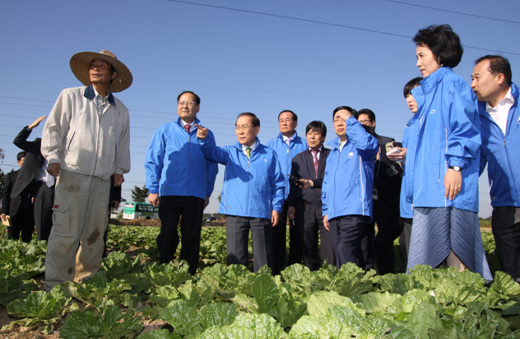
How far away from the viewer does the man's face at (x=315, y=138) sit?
5.01 m

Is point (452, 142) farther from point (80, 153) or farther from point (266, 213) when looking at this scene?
point (80, 153)

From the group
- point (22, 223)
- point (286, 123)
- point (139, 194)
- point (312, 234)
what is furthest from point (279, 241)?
point (139, 194)

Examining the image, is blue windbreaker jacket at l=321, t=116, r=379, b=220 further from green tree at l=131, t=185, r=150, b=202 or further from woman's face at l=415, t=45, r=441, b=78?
green tree at l=131, t=185, r=150, b=202

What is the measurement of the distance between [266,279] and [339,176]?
2141 mm

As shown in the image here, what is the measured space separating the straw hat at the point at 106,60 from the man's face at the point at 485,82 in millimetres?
3596

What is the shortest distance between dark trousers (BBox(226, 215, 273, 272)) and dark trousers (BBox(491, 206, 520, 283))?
2.21m

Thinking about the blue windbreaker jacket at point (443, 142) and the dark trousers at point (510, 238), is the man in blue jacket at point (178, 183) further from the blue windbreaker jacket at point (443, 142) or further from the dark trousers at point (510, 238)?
the dark trousers at point (510, 238)

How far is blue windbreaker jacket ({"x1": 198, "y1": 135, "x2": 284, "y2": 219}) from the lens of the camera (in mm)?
3967

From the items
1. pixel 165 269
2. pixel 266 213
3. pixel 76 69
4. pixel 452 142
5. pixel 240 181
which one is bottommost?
pixel 165 269

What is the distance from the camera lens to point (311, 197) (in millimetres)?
4734

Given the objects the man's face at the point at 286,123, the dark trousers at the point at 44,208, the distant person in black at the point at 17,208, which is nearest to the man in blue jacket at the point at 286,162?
the man's face at the point at 286,123

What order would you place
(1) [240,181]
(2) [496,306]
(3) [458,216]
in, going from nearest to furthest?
(2) [496,306] < (3) [458,216] < (1) [240,181]

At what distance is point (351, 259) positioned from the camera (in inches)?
135

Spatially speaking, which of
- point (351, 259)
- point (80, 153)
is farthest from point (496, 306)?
point (80, 153)
